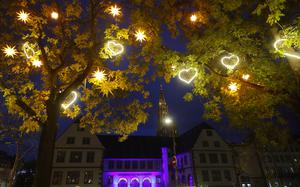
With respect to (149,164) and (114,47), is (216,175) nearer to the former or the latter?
(149,164)

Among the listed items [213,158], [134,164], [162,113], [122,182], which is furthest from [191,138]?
[162,113]

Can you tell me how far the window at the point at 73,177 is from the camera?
113ft

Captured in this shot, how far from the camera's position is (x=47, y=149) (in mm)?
6609

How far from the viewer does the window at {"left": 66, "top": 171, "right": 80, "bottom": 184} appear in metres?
34.4

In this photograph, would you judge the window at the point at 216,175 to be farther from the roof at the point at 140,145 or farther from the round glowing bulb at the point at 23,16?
the round glowing bulb at the point at 23,16

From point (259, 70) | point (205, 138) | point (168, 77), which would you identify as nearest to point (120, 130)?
point (168, 77)

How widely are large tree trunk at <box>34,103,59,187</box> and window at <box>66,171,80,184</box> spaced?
31284mm

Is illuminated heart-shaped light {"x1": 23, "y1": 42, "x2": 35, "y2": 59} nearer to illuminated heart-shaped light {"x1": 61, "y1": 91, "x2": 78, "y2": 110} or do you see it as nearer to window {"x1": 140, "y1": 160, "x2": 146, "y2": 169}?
illuminated heart-shaped light {"x1": 61, "y1": 91, "x2": 78, "y2": 110}

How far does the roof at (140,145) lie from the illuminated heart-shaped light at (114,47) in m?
33.2

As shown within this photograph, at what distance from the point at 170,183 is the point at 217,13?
38.3 meters

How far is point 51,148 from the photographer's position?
265 inches

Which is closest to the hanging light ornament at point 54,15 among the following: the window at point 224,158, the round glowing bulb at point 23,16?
the round glowing bulb at point 23,16

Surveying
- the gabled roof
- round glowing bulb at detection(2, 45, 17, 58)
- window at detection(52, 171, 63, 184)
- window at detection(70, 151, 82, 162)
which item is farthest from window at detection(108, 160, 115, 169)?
round glowing bulb at detection(2, 45, 17, 58)

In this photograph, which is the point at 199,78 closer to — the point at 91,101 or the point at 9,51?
the point at 91,101
